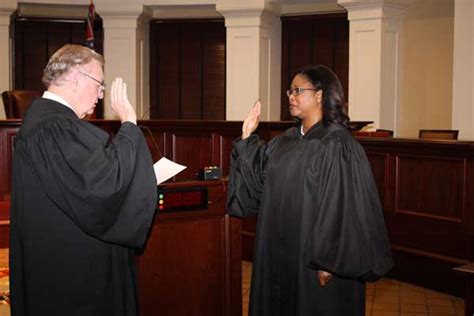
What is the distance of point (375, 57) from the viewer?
966 cm

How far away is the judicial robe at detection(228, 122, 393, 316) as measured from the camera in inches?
120

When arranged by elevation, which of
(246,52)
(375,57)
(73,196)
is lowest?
(73,196)

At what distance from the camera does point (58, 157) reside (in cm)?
245

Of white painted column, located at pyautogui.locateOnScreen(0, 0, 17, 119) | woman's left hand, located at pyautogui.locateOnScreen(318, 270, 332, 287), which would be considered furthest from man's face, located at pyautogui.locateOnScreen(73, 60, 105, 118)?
white painted column, located at pyautogui.locateOnScreen(0, 0, 17, 119)

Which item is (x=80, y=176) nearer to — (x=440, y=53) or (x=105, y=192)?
(x=105, y=192)

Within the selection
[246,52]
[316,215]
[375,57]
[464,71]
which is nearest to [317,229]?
[316,215]

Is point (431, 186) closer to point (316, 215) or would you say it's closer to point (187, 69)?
point (316, 215)

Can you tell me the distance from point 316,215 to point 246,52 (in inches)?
317

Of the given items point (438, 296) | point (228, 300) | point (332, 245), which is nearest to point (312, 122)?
point (332, 245)

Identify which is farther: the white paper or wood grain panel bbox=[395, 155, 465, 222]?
wood grain panel bbox=[395, 155, 465, 222]

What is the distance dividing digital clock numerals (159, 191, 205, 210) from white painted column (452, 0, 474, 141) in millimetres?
6048

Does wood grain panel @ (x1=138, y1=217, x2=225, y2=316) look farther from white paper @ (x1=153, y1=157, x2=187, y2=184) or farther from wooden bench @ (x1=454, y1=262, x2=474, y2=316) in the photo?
wooden bench @ (x1=454, y1=262, x2=474, y2=316)

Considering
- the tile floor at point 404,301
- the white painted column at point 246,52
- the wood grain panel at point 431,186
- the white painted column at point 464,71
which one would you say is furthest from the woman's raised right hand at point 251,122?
the white painted column at point 246,52

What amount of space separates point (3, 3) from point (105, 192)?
30.7ft
